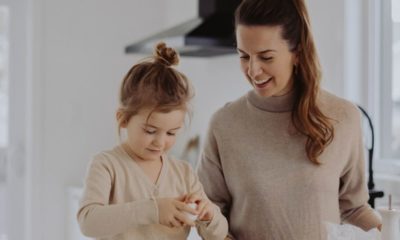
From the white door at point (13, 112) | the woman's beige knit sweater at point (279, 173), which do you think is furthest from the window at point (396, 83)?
the white door at point (13, 112)

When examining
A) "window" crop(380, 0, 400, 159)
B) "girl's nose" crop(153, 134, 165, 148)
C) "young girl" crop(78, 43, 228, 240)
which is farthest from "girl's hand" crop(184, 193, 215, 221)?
"window" crop(380, 0, 400, 159)

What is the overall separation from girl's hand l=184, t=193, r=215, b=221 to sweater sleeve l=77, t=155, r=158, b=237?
0.23 feet

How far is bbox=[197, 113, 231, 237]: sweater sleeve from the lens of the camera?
155 cm

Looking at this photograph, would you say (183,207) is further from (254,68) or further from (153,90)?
(254,68)

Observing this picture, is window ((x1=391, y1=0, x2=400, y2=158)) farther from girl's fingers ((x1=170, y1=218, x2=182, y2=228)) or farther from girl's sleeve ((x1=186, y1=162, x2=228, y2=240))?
girl's fingers ((x1=170, y1=218, x2=182, y2=228))

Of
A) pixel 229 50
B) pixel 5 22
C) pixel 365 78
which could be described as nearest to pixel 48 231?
pixel 5 22

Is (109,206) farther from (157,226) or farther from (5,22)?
(5,22)

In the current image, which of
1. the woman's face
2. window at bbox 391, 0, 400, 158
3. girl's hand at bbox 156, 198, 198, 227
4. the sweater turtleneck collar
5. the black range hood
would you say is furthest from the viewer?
the black range hood

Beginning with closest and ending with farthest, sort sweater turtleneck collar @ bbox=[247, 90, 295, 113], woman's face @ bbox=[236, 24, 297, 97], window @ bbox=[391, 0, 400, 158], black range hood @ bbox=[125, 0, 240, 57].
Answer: woman's face @ bbox=[236, 24, 297, 97]
sweater turtleneck collar @ bbox=[247, 90, 295, 113]
window @ bbox=[391, 0, 400, 158]
black range hood @ bbox=[125, 0, 240, 57]

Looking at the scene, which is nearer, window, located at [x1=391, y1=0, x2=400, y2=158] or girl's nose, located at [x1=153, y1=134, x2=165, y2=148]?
girl's nose, located at [x1=153, y1=134, x2=165, y2=148]

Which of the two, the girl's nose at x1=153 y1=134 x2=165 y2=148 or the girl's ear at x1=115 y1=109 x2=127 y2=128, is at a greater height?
the girl's ear at x1=115 y1=109 x2=127 y2=128

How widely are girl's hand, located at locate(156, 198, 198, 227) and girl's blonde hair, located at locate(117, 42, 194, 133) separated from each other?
0.18 meters

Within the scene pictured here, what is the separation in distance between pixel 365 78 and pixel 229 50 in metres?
0.65

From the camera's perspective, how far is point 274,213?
148 cm
